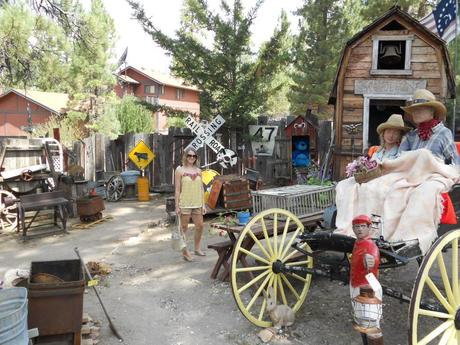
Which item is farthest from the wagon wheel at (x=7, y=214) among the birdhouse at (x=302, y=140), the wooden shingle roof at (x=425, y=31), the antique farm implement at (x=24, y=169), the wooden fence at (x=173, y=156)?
the wooden shingle roof at (x=425, y=31)

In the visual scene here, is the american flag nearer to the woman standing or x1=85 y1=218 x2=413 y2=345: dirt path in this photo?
x1=85 y1=218 x2=413 y2=345: dirt path

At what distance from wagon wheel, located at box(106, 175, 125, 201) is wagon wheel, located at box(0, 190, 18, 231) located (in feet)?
11.1

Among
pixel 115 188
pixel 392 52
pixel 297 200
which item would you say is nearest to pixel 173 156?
pixel 115 188

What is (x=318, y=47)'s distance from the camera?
1988 centimetres

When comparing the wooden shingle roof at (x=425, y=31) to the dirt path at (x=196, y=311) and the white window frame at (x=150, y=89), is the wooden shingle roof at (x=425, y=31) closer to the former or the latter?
the dirt path at (x=196, y=311)

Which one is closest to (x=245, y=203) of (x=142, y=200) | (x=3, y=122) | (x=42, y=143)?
(x=142, y=200)

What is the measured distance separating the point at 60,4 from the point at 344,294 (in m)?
5.94

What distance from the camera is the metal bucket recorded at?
10.1 feet

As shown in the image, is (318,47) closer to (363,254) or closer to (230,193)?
(230,193)

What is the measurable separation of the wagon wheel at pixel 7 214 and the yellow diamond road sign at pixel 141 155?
4.00m

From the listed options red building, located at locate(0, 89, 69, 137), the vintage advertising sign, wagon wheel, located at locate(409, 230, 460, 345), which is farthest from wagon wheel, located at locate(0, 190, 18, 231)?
red building, located at locate(0, 89, 69, 137)

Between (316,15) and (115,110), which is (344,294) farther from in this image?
(115,110)

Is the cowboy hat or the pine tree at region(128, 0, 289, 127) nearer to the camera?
the cowboy hat

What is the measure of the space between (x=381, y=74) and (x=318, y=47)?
9.84 meters
